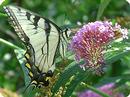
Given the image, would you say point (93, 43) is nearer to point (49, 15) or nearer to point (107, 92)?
point (107, 92)

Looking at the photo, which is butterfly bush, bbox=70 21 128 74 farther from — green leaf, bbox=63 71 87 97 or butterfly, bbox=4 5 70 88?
butterfly, bbox=4 5 70 88

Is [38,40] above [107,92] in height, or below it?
above

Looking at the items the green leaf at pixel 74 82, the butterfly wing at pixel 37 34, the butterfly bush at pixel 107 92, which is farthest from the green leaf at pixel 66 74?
the butterfly bush at pixel 107 92

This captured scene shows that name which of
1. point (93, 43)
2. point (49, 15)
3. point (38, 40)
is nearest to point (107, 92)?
point (38, 40)

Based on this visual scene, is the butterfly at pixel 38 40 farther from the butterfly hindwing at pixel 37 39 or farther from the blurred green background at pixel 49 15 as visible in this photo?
the blurred green background at pixel 49 15

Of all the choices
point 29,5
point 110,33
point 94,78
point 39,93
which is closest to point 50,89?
point 39,93

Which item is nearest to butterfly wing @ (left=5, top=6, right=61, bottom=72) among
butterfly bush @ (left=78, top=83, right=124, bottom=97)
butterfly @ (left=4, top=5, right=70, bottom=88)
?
butterfly @ (left=4, top=5, right=70, bottom=88)
